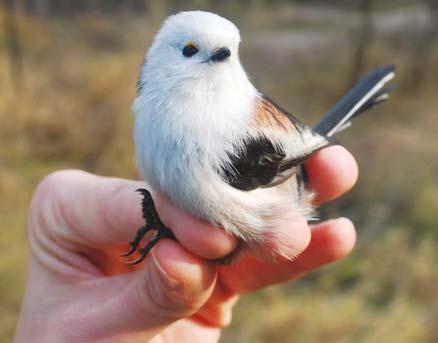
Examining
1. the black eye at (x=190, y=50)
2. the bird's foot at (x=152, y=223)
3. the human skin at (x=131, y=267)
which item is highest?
the black eye at (x=190, y=50)

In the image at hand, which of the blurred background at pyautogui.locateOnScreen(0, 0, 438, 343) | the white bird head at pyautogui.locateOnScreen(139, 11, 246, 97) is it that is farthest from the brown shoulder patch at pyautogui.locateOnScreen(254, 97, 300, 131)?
the blurred background at pyautogui.locateOnScreen(0, 0, 438, 343)

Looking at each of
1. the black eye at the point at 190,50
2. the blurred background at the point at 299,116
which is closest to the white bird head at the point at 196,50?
the black eye at the point at 190,50

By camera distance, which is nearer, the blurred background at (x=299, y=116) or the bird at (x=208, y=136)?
the bird at (x=208, y=136)

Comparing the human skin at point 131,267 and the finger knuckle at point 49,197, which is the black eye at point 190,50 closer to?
the human skin at point 131,267

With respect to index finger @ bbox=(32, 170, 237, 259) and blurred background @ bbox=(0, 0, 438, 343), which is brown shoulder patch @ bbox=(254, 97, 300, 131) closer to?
index finger @ bbox=(32, 170, 237, 259)

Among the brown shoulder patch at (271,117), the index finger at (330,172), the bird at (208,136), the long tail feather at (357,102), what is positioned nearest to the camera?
the bird at (208,136)

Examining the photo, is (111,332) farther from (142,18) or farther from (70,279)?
(142,18)

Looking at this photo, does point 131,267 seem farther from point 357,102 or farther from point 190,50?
point 357,102

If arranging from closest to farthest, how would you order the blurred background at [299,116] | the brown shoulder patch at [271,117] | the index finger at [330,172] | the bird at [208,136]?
the bird at [208,136] < the brown shoulder patch at [271,117] < the index finger at [330,172] < the blurred background at [299,116]
